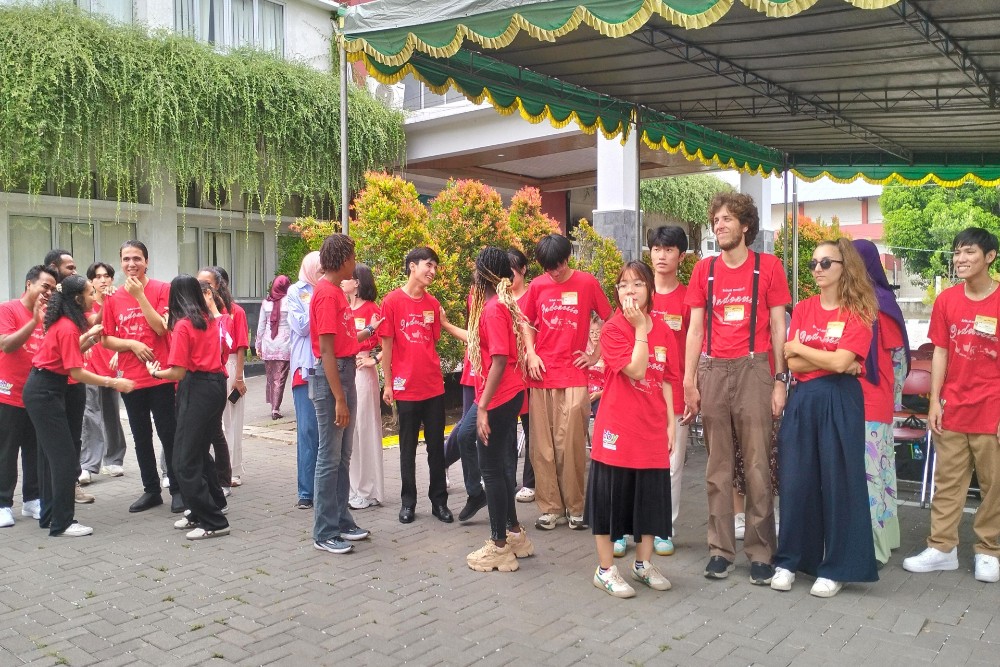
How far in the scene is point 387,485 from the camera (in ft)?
24.5

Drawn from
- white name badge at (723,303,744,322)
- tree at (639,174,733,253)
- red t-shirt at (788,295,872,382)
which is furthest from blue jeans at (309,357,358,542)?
tree at (639,174,733,253)

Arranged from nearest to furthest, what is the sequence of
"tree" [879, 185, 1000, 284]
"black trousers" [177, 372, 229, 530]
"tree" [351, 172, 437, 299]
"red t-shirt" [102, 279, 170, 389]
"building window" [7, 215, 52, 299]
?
"black trousers" [177, 372, 229, 530]
"red t-shirt" [102, 279, 170, 389]
"tree" [351, 172, 437, 299]
"building window" [7, 215, 52, 299]
"tree" [879, 185, 1000, 284]

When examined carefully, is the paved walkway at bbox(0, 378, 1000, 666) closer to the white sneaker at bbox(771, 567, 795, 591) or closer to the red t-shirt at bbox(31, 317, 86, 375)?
the white sneaker at bbox(771, 567, 795, 591)

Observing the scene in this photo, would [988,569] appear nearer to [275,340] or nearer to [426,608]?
[426,608]

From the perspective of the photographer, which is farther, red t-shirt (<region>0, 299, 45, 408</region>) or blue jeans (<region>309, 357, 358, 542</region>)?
red t-shirt (<region>0, 299, 45, 408</region>)

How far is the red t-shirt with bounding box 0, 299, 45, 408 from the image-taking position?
607cm

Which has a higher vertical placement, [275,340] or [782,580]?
[275,340]

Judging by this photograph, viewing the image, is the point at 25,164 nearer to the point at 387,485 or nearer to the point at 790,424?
the point at 387,485

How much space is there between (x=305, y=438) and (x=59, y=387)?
1.77m

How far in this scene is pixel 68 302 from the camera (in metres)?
5.93

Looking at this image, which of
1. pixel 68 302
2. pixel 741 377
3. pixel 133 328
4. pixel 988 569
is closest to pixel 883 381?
pixel 741 377

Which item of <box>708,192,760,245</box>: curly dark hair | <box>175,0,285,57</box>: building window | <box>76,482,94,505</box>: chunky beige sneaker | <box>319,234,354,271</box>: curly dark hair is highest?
<box>175,0,285,57</box>: building window

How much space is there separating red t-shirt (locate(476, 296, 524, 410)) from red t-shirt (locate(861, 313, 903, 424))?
2171 millimetres

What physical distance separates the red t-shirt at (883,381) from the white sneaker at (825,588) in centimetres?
111
